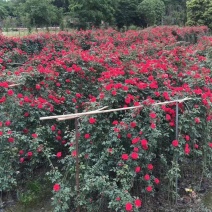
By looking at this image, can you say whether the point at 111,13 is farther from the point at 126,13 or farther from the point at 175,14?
the point at 175,14

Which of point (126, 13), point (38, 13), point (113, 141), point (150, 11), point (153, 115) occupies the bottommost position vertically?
point (113, 141)

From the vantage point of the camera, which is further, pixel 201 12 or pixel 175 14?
pixel 175 14

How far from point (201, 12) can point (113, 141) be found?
21790 mm

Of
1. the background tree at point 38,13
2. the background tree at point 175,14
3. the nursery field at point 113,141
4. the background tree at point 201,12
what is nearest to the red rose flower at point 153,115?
the nursery field at point 113,141

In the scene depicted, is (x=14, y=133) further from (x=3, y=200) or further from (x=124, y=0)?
(x=124, y=0)

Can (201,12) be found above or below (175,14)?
Result: below

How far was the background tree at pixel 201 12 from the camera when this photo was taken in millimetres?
21547

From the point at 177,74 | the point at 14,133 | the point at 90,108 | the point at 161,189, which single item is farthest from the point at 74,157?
the point at 177,74

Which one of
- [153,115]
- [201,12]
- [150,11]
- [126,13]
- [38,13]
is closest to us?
[153,115]

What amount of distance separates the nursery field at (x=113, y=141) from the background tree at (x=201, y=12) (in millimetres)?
19851

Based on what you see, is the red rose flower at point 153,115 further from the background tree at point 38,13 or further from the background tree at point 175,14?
the background tree at point 175,14

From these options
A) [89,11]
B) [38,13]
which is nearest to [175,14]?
[89,11]

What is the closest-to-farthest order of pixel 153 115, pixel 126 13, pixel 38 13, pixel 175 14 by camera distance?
1. pixel 153 115
2. pixel 38 13
3. pixel 126 13
4. pixel 175 14

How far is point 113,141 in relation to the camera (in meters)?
2.69
